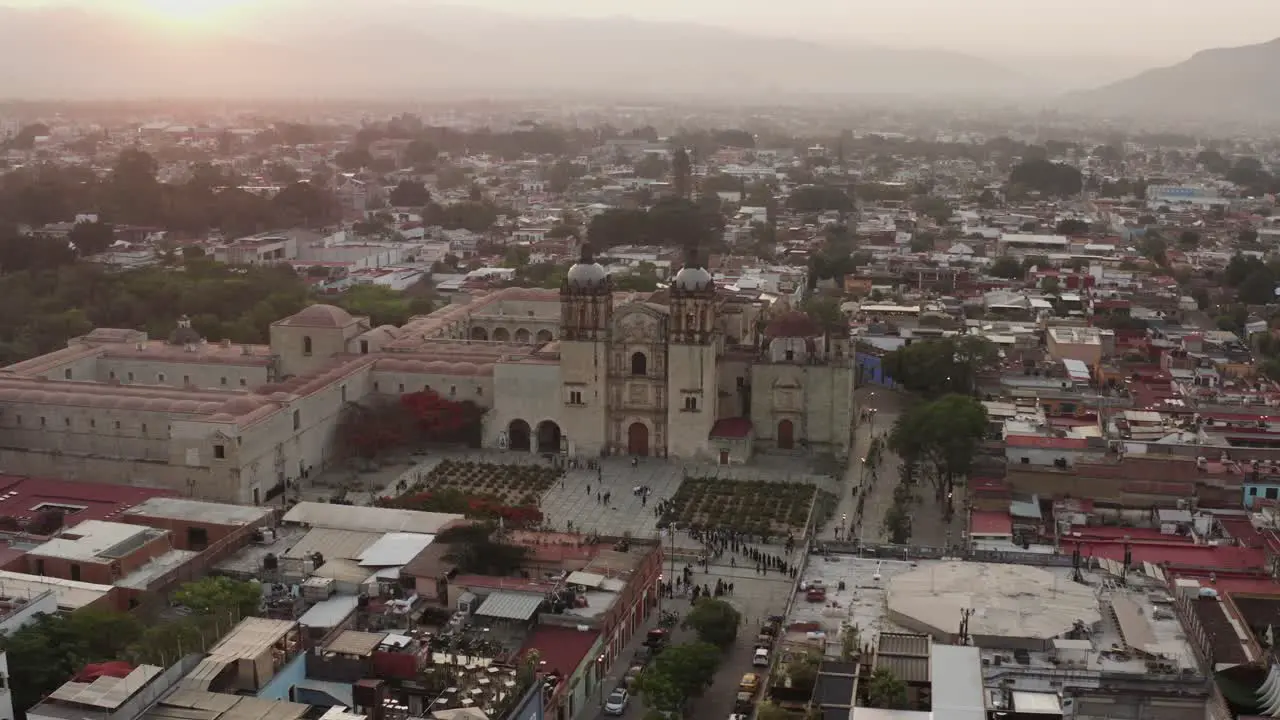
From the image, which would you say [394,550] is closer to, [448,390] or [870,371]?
[448,390]

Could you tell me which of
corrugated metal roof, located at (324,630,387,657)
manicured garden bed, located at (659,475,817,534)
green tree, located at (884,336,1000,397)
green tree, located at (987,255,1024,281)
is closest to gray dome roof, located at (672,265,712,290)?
manicured garden bed, located at (659,475,817,534)

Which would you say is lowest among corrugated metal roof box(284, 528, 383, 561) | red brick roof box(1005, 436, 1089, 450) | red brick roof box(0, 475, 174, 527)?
red brick roof box(0, 475, 174, 527)

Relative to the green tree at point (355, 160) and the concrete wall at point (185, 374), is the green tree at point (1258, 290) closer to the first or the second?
the concrete wall at point (185, 374)

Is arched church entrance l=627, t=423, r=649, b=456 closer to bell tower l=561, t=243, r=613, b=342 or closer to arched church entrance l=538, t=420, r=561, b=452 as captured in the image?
arched church entrance l=538, t=420, r=561, b=452

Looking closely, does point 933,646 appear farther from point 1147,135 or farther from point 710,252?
point 1147,135

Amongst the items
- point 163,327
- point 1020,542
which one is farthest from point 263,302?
point 1020,542

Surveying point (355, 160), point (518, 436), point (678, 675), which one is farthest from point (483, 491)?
point (355, 160)

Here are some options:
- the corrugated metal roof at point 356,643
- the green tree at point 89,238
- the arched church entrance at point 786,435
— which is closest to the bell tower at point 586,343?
the arched church entrance at point 786,435
